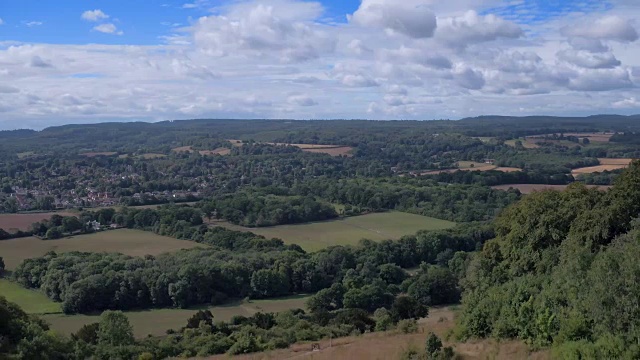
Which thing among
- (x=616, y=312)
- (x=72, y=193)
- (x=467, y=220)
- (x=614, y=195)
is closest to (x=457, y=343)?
(x=616, y=312)

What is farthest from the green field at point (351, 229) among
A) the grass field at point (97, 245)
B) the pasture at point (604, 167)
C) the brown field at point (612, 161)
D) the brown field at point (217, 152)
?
the brown field at point (217, 152)

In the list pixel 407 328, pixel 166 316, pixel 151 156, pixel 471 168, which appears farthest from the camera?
pixel 151 156

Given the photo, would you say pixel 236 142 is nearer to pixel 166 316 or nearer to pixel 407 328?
pixel 166 316

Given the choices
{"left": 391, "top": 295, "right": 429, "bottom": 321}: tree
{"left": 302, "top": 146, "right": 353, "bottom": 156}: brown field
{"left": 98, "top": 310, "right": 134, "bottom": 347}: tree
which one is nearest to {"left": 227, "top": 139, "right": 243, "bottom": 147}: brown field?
{"left": 302, "top": 146, "right": 353, "bottom": 156}: brown field

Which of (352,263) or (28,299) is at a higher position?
(352,263)

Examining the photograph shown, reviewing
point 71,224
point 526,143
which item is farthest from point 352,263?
point 526,143

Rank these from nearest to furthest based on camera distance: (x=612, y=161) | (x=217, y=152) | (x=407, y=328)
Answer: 1. (x=407, y=328)
2. (x=612, y=161)
3. (x=217, y=152)

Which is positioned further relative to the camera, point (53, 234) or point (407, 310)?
point (53, 234)

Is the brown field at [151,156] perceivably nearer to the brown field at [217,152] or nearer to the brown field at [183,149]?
the brown field at [183,149]
